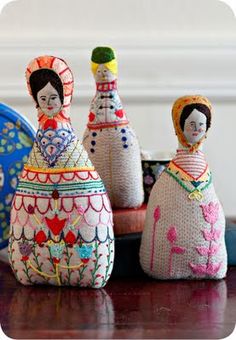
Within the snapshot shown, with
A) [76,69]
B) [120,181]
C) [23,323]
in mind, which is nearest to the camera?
[23,323]

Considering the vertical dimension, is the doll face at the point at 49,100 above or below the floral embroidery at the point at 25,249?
above

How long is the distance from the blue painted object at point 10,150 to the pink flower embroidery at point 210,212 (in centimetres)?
24

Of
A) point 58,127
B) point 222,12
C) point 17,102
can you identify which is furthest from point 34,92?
point 222,12

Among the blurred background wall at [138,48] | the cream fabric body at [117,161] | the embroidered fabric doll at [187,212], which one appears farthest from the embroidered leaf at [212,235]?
the blurred background wall at [138,48]

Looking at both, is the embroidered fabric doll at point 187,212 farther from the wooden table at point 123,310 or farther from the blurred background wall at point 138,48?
the blurred background wall at point 138,48

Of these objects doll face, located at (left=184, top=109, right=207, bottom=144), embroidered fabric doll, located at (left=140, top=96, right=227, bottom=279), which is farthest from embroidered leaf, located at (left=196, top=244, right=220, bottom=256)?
doll face, located at (left=184, top=109, right=207, bottom=144)

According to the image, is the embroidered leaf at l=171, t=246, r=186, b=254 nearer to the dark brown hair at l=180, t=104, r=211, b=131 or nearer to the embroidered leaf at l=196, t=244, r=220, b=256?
the embroidered leaf at l=196, t=244, r=220, b=256

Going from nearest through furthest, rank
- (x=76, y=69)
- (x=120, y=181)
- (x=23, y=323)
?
(x=23, y=323) → (x=120, y=181) → (x=76, y=69)

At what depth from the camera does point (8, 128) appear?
2.64 ft

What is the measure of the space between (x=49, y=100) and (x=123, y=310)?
8.2 inches

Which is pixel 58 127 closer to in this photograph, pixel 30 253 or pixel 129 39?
pixel 30 253

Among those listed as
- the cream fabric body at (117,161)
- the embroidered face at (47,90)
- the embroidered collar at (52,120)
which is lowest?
the cream fabric body at (117,161)

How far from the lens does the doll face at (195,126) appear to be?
67 cm

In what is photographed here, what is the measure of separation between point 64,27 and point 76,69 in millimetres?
70
